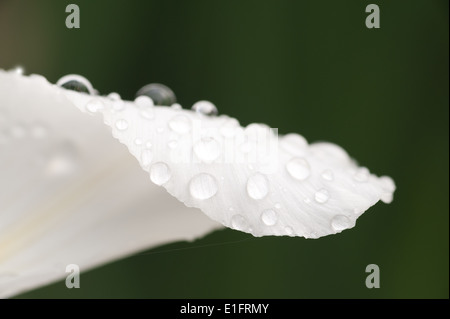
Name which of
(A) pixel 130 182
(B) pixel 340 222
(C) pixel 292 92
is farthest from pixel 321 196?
(C) pixel 292 92

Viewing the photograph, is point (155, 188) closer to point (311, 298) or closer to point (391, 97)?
point (311, 298)

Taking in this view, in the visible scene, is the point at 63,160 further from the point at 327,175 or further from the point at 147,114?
the point at 327,175

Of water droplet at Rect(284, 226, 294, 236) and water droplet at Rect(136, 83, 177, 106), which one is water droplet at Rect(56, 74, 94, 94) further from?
water droplet at Rect(284, 226, 294, 236)

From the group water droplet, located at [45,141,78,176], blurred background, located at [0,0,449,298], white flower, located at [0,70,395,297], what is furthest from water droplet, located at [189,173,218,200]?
blurred background, located at [0,0,449,298]

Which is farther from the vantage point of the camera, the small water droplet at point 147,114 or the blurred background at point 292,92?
the blurred background at point 292,92

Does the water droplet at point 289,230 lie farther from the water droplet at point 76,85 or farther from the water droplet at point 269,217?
the water droplet at point 76,85

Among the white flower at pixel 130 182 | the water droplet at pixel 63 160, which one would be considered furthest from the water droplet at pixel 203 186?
the water droplet at pixel 63 160
